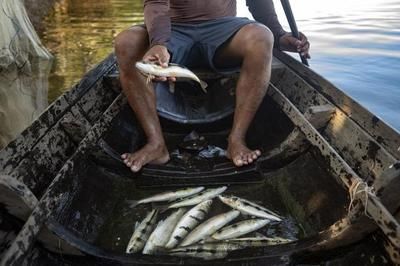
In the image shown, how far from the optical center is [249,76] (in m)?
3.67

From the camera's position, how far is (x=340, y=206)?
106 inches

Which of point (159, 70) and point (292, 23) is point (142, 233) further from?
point (292, 23)

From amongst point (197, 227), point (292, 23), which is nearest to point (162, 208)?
point (197, 227)

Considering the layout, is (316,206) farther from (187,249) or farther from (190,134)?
(190,134)

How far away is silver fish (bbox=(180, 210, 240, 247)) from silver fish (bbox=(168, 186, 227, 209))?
0.25 metres

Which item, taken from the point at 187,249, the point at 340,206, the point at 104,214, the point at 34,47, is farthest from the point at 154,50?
the point at 34,47

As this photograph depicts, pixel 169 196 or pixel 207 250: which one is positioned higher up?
pixel 207 250

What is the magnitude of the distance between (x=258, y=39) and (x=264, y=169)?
113 centimetres

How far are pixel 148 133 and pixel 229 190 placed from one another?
0.91m

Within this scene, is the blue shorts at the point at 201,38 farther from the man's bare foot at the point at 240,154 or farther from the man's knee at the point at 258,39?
the man's bare foot at the point at 240,154

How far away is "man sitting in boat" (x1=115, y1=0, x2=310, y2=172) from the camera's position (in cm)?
352

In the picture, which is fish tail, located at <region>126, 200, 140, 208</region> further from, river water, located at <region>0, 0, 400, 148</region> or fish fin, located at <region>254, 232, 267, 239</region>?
river water, located at <region>0, 0, 400, 148</region>

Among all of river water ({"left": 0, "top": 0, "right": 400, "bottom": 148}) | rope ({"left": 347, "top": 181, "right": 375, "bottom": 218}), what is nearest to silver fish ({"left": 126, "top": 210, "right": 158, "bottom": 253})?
rope ({"left": 347, "top": 181, "right": 375, "bottom": 218})

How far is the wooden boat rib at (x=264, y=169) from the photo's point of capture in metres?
2.24
